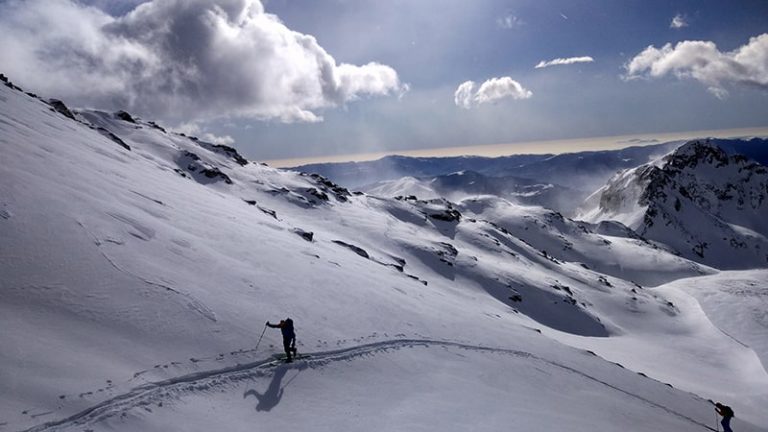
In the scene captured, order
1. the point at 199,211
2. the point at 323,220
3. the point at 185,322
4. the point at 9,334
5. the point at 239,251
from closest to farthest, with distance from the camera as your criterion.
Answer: the point at 9,334
the point at 185,322
the point at 239,251
the point at 199,211
the point at 323,220

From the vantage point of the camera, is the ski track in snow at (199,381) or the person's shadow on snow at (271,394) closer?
the ski track in snow at (199,381)

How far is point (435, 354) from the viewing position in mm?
23469

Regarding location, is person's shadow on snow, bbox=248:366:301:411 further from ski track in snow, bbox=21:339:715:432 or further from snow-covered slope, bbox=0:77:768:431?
ski track in snow, bbox=21:339:715:432

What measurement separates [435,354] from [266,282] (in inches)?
411

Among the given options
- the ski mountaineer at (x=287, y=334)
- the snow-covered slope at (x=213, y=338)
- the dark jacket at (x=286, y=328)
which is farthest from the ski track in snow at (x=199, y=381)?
the dark jacket at (x=286, y=328)

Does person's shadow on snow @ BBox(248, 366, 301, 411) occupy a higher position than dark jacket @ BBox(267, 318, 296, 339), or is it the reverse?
dark jacket @ BBox(267, 318, 296, 339)

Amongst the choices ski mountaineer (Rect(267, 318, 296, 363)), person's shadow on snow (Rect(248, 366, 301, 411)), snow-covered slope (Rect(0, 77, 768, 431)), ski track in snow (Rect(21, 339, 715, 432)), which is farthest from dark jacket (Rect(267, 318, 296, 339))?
person's shadow on snow (Rect(248, 366, 301, 411))

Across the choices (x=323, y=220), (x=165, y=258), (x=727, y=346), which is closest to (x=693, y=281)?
(x=727, y=346)

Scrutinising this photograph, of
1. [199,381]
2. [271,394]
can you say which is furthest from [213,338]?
[271,394]

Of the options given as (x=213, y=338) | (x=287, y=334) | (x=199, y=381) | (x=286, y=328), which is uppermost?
(x=286, y=328)

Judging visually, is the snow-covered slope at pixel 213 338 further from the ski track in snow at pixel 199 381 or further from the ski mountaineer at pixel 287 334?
the ski mountaineer at pixel 287 334

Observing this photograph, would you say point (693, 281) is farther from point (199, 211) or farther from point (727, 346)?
point (199, 211)

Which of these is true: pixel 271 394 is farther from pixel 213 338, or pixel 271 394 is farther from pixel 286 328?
pixel 213 338

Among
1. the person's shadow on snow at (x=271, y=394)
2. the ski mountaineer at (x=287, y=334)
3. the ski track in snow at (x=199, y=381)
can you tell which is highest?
the ski mountaineer at (x=287, y=334)
